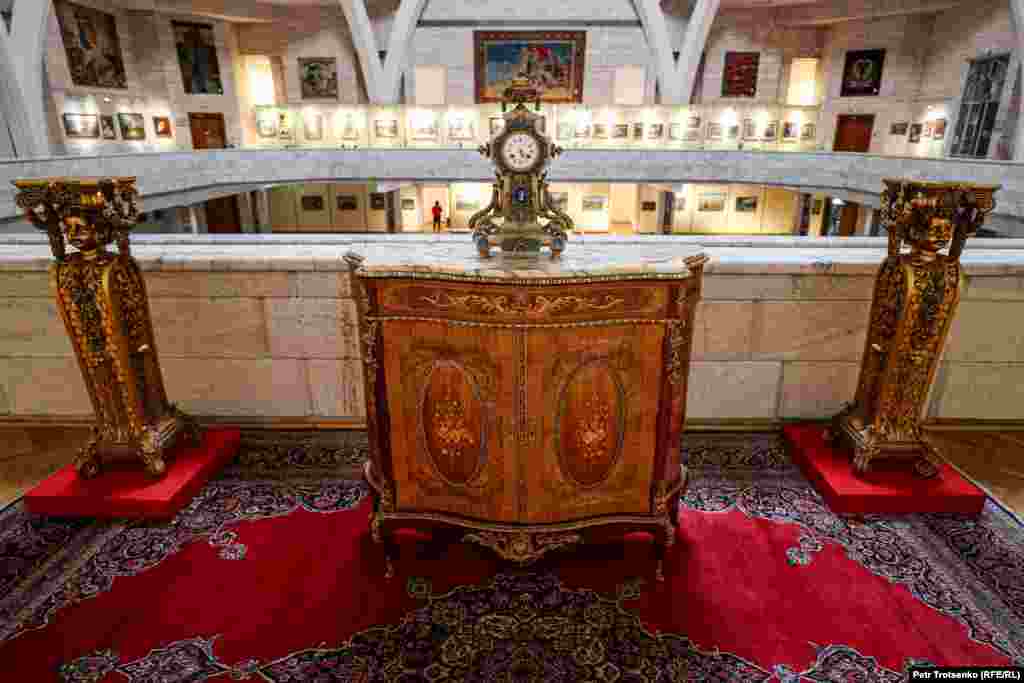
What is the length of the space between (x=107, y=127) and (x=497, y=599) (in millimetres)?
22811

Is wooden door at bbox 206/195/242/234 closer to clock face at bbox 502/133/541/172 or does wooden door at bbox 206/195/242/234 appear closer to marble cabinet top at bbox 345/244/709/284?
clock face at bbox 502/133/541/172

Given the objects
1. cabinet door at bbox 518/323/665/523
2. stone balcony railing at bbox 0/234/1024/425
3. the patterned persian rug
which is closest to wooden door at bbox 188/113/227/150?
stone balcony railing at bbox 0/234/1024/425

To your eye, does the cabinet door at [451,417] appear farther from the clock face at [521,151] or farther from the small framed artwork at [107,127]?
the small framed artwork at [107,127]

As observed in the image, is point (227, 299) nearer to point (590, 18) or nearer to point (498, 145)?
point (498, 145)

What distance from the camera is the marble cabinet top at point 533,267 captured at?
206 centimetres

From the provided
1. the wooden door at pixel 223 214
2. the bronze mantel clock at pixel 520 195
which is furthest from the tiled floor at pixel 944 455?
the wooden door at pixel 223 214

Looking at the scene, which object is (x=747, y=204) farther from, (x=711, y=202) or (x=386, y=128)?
(x=386, y=128)

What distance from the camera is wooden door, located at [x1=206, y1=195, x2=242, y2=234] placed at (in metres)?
21.2

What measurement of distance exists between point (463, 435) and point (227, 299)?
1929 mm

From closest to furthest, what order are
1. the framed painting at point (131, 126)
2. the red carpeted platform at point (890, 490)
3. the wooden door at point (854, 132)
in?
the red carpeted platform at point (890, 490)
the framed painting at point (131, 126)
the wooden door at point (854, 132)

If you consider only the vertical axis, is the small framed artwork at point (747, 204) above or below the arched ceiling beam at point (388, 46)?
below

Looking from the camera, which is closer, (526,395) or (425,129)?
(526,395)

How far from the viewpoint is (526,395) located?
2248 mm

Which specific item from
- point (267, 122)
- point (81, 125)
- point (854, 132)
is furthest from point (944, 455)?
point (267, 122)
